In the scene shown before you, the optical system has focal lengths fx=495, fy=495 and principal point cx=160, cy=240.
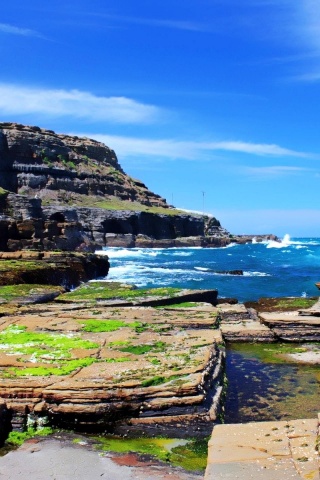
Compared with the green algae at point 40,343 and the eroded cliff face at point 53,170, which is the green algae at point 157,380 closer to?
the green algae at point 40,343

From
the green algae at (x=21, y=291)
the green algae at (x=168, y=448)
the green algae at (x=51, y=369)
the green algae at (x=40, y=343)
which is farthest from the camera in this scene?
the green algae at (x=21, y=291)

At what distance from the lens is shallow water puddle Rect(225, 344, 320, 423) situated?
482 inches

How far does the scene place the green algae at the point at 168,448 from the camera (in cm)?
891

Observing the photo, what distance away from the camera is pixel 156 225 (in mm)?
130750

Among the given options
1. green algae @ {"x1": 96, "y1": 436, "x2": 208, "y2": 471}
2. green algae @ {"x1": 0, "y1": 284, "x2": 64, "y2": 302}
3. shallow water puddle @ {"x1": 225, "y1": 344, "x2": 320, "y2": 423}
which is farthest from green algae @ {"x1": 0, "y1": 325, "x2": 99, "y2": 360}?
green algae @ {"x1": 0, "y1": 284, "x2": 64, "y2": 302}

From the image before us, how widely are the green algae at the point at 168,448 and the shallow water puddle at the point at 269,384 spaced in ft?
7.58

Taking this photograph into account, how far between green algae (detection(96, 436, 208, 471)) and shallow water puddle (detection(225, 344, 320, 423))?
231 cm

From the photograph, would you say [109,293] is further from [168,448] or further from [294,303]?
[168,448]

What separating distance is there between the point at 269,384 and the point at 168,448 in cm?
595

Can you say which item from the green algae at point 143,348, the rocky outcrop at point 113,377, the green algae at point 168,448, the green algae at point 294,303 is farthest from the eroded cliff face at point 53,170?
the green algae at point 168,448

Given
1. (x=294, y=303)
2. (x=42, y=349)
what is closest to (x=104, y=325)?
(x=42, y=349)

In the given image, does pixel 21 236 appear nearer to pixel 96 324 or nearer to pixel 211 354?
pixel 96 324

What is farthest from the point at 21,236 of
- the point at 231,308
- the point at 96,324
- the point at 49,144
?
the point at 49,144

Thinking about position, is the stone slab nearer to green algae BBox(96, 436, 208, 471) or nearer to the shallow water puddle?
green algae BBox(96, 436, 208, 471)
